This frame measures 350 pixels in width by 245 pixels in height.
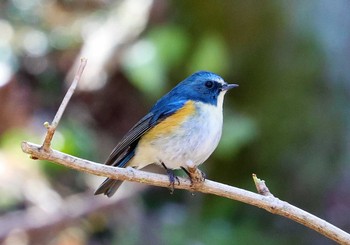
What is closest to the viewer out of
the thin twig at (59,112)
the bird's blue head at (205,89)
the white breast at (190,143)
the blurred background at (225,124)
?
the thin twig at (59,112)

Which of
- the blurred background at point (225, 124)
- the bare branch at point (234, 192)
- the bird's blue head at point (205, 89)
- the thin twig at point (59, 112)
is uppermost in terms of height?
the thin twig at point (59, 112)

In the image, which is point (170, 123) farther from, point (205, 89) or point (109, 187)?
point (109, 187)

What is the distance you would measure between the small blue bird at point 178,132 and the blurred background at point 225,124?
1.35m

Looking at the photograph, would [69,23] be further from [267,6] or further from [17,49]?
[267,6]

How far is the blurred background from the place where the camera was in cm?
568

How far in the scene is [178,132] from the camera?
3869mm

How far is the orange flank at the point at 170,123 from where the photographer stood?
3902mm

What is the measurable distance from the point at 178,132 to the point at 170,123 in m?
0.08

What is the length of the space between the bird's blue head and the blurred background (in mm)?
1302

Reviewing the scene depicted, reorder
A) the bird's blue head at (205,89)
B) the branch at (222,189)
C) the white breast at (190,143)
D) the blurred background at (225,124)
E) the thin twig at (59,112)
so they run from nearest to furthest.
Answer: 1. the thin twig at (59,112)
2. the branch at (222,189)
3. the white breast at (190,143)
4. the bird's blue head at (205,89)
5. the blurred background at (225,124)

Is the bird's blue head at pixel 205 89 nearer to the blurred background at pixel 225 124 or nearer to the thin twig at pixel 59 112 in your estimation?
the blurred background at pixel 225 124

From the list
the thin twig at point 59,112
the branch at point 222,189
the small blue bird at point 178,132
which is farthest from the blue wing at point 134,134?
the thin twig at point 59,112

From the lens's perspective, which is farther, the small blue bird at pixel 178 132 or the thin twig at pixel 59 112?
the small blue bird at pixel 178 132

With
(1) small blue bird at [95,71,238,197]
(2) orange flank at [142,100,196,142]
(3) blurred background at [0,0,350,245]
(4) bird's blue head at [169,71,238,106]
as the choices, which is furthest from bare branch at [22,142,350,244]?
(3) blurred background at [0,0,350,245]
